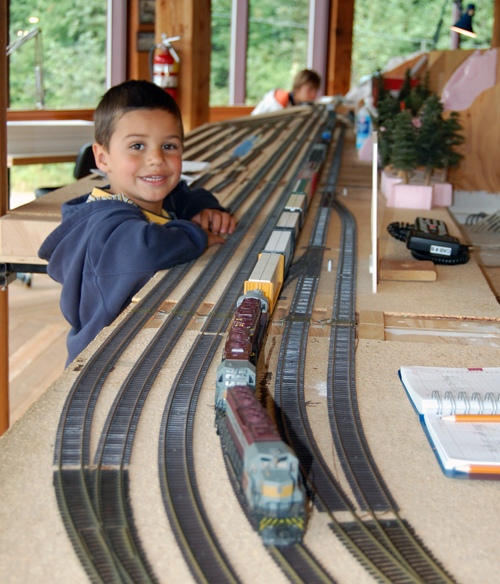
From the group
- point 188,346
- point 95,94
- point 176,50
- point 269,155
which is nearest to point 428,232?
point 188,346

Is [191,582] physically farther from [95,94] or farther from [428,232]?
[95,94]

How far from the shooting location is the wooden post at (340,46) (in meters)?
10.5

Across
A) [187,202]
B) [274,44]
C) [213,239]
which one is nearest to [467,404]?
[213,239]

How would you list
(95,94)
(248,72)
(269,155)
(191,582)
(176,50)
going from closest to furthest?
1. (191,582)
2. (269,155)
3. (176,50)
4. (95,94)
5. (248,72)

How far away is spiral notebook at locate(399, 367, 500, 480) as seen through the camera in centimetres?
101

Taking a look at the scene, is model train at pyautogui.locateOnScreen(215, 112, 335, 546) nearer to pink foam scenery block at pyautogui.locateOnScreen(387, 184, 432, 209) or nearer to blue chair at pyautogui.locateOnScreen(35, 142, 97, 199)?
pink foam scenery block at pyautogui.locateOnScreen(387, 184, 432, 209)

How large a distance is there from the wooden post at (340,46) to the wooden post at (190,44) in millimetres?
5265

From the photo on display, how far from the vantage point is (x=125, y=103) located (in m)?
2.21

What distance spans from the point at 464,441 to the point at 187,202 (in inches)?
70.9

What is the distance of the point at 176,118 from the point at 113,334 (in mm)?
1082

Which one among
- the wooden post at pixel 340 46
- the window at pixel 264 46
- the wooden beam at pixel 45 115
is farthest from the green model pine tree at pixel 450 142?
the wooden post at pixel 340 46

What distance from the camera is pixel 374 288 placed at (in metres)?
1.90

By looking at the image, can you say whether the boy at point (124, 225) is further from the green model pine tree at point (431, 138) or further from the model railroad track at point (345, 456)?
the green model pine tree at point (431, 138)

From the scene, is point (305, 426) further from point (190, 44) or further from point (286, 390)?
point (190, 44)
